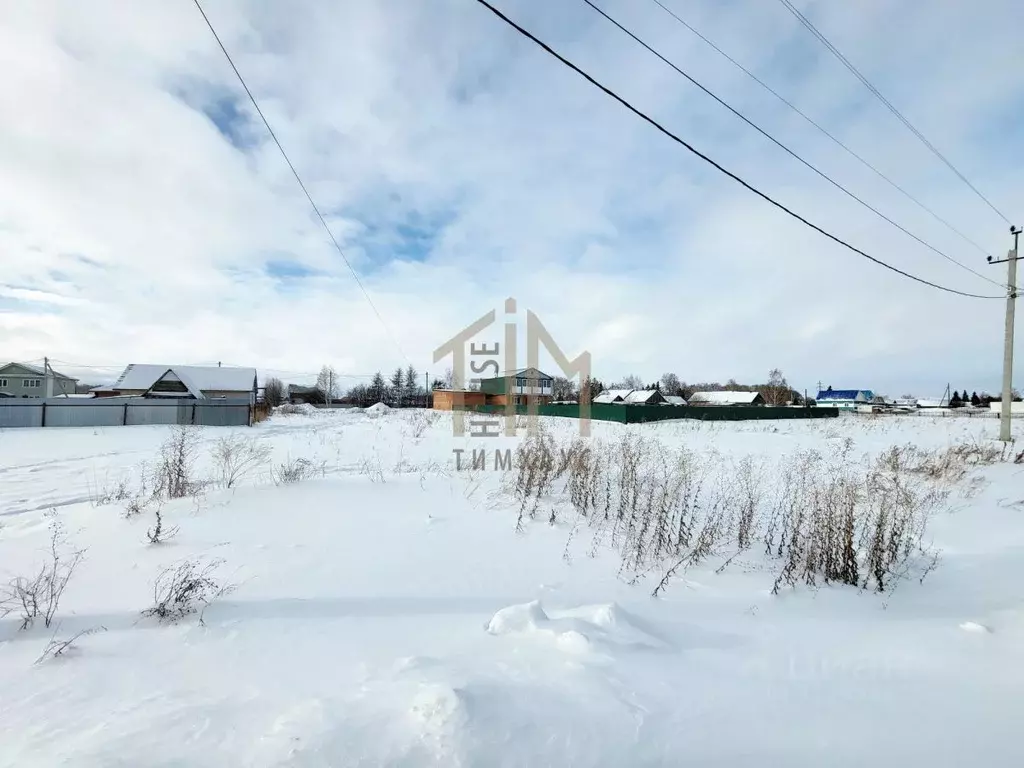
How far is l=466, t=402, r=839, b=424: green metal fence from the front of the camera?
23.8 m

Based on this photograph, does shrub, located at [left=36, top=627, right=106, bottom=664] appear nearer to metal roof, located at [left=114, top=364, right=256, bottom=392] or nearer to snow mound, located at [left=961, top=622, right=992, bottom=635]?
snow mound, located at [left=961, top=622, right=992, bottom=635]

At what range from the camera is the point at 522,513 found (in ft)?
17.4

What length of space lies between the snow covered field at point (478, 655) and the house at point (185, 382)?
38.4m

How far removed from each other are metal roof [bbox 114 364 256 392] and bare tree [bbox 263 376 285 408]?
19.4m

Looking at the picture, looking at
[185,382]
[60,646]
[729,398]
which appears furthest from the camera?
[729,398]

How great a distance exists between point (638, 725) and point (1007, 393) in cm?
1887

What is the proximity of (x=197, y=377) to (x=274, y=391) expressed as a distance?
32.6 metres

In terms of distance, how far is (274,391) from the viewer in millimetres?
73500

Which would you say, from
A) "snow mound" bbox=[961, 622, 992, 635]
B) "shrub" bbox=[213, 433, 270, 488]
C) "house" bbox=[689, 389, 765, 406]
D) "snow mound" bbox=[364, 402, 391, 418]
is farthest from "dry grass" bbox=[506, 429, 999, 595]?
"house" bbox=[689, 389, 765, 406]

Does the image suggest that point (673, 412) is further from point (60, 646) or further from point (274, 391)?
point (274, 391)

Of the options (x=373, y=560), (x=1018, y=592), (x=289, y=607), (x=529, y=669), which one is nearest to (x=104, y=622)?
(x=289, y=607)

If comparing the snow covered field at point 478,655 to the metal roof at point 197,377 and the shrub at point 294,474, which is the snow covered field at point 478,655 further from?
the metal roof at point 197,377

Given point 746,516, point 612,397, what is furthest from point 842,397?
point 746,516

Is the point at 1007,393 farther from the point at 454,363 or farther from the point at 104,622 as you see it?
the point at 104,622
